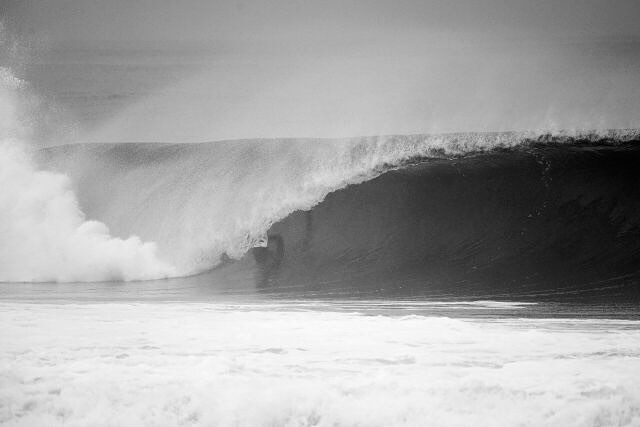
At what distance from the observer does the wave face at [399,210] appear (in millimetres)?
9906

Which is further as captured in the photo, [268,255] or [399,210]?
[399,210]

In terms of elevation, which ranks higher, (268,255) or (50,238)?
(50,238)

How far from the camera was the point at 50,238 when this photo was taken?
40.7 ft

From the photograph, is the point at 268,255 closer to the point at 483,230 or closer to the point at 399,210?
the point at 399,210

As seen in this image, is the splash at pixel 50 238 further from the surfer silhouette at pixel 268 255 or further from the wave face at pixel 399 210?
the surfer silhouette at pixel 268 255

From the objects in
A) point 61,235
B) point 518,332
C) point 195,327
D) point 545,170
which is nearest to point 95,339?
point 195,327

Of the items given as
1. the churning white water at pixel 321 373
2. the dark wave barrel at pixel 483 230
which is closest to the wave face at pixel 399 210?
the dark wave barrel at pixel 483 230

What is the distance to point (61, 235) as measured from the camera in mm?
12469

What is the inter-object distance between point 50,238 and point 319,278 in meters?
5.57

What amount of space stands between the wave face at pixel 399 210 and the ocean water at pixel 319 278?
0.05 meters

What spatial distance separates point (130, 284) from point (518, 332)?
741 centimetres

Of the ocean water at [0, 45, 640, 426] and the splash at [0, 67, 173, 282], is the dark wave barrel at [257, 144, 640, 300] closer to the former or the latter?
the ocean water at [0, 45, 640, 426]

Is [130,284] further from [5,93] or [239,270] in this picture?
[5,93]

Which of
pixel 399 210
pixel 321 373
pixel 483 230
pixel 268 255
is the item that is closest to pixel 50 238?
pixel 268 255
